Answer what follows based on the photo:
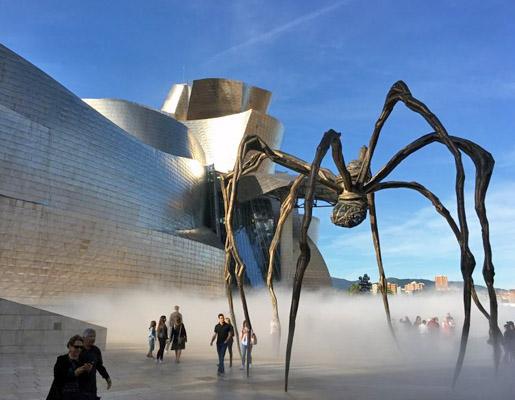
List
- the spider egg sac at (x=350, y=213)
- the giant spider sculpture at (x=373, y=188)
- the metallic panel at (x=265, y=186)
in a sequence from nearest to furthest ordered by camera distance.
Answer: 1. the giant spider sculpture at (x=373, y=188)
2. the spider egg sac at (x=350, y=213)
3. the metallic panel at (x=265, y=186)

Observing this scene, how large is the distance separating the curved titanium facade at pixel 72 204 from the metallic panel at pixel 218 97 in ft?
57.6

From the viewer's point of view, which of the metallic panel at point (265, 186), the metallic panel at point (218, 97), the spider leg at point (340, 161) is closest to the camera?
the spider leg at point (340, 161)

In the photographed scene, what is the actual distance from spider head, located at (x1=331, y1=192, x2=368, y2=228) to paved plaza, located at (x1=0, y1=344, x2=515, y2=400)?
253cm

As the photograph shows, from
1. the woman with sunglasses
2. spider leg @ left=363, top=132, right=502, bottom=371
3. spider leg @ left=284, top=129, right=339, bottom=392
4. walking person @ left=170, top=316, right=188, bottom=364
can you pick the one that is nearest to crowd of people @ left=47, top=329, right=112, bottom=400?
the woman with sunglasses

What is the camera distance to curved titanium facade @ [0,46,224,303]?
19.3 meters

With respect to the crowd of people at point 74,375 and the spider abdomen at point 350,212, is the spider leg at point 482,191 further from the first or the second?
the crowd of people at point 74,375

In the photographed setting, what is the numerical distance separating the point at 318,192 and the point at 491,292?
3109 cm

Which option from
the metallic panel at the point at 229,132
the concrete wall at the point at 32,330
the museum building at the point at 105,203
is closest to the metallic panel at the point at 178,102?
the metallic panel at the point at 229,132

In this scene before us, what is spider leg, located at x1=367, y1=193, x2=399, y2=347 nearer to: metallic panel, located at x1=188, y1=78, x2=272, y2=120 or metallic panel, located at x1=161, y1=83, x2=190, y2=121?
metallic panel, located at x1=188, y1=78, x2=272, y2=120

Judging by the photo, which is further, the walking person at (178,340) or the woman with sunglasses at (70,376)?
the walking person at (178,340)

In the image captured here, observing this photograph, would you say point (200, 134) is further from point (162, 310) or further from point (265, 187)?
point (162, 310)

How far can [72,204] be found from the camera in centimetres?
2186

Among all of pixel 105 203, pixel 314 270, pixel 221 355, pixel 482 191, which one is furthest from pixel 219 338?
pixel 314 270

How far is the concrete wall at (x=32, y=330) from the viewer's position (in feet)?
33.1
